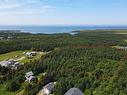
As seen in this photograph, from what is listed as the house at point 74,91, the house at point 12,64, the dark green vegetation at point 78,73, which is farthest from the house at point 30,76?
the house at point 74,91

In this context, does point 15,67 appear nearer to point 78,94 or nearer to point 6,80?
point 6,80

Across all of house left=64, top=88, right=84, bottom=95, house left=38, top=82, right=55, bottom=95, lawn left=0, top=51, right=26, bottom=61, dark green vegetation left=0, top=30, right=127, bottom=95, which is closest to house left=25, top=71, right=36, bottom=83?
dark green vegetation left=0, top=30, right=127, bottom=95

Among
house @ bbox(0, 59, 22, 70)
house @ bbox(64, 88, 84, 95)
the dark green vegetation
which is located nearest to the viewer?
house @ bbox(64, 88, 84, 95)

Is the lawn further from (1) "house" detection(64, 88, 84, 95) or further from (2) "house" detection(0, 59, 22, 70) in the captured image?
(1) "house" detection(64, 88, 84, 95)

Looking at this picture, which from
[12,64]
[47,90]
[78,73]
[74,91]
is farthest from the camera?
[12,64]

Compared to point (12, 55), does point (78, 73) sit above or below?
above

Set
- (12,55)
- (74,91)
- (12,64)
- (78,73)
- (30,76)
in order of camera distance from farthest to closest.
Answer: (12,55), (12,64), (30,76), (78,73), (74,91)

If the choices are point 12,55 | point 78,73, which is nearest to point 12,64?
point 12,55

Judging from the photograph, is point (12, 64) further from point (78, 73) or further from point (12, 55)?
point (78, 73)

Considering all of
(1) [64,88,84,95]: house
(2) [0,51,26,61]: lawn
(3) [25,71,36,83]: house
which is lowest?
(2) [0,51,26,61]: lawn

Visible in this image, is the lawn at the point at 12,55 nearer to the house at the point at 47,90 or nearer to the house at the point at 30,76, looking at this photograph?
the house at the point at 30,76

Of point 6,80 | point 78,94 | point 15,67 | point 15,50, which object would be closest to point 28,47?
point 15,50

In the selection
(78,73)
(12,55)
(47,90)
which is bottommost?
(12,55)
